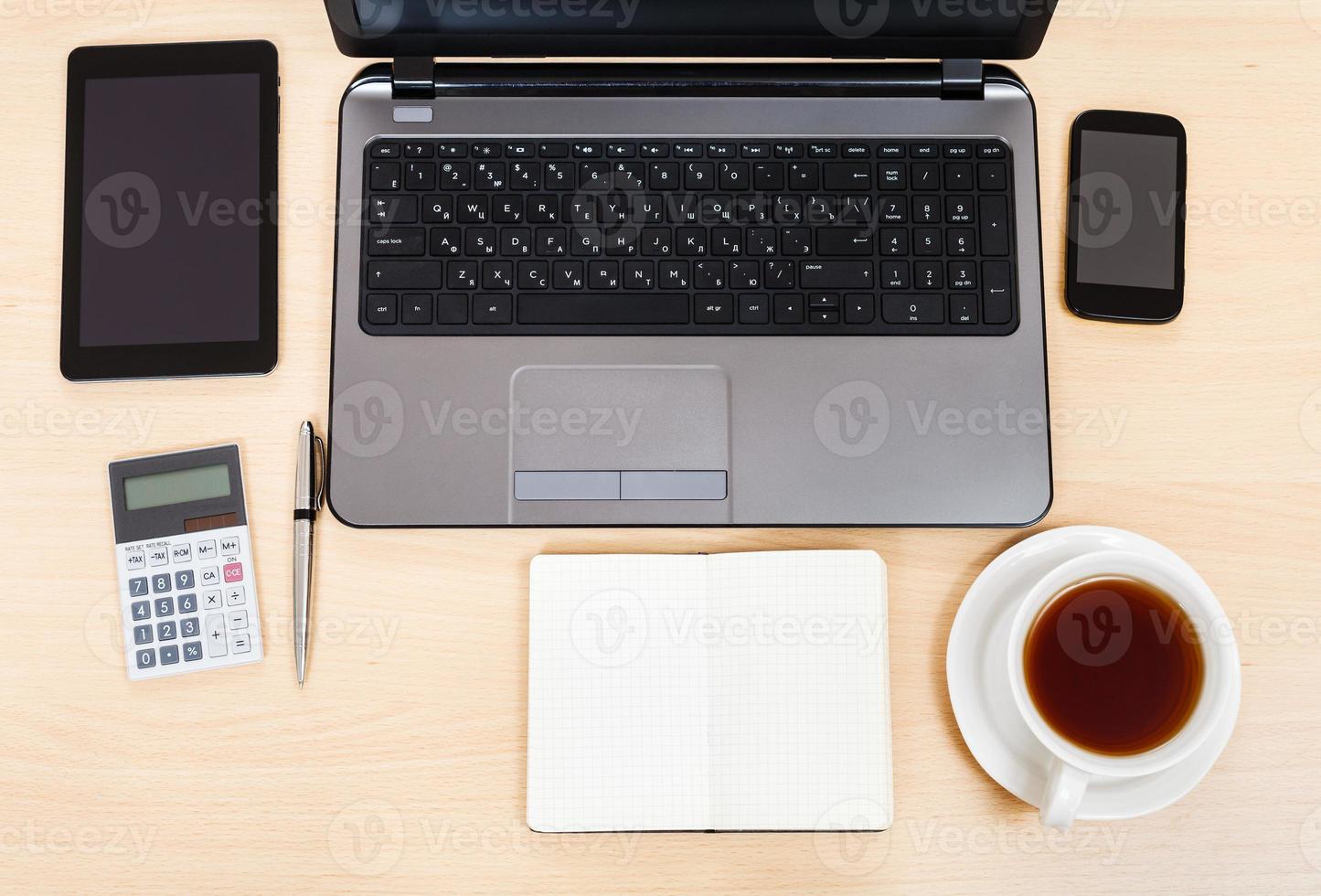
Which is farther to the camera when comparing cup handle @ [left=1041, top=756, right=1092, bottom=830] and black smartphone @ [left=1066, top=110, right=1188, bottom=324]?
black smartphone @ [left=1066, top=110, right=1188, bottom=324]

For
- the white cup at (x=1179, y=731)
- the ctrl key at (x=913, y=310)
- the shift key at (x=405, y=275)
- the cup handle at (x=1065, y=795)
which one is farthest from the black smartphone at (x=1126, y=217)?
the shift key at (x=405, y=275)

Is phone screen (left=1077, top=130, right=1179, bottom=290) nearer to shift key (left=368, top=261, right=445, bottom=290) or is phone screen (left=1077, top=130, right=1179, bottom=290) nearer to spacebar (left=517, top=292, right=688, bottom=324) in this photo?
spacebar (left=517, top=292, right=688, bottom=324)

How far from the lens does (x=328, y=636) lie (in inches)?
24.6

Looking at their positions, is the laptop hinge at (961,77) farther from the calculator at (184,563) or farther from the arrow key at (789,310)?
the calculator at (184,563)

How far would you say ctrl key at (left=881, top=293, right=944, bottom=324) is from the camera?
0.63m

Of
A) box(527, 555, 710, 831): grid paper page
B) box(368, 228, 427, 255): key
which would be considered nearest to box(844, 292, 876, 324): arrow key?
box(527, 555, 710, 831): grid paper page

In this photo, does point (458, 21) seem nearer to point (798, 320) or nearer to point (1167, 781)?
point (798, 320)

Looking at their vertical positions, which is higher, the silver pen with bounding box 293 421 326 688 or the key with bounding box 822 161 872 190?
the key with bounding box 822 161 872 190

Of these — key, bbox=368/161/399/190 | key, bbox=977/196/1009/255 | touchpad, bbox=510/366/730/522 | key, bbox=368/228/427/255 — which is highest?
key, bbox=368/161/399/190

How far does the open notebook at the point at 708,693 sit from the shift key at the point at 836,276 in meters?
0.20

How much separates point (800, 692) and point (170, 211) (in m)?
0.58

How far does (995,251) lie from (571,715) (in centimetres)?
45

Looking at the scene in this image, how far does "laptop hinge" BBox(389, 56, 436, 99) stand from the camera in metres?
0.66

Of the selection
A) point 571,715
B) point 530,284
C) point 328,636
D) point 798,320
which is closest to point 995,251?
point 798,320
